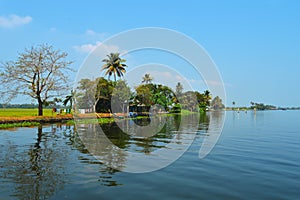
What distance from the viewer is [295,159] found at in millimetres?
13234

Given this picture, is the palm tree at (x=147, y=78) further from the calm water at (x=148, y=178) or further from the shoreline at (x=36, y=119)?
the calm water at (x=148, y=178)

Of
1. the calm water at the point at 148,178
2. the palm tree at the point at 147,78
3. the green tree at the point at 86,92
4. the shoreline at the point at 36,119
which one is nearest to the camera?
the calm water at the point at 148,178

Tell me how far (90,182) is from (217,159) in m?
7.02

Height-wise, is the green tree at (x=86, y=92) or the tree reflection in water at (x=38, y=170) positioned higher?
the green tree at (x=86, y=92)

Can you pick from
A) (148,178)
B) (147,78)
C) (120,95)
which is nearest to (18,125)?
(148,178)

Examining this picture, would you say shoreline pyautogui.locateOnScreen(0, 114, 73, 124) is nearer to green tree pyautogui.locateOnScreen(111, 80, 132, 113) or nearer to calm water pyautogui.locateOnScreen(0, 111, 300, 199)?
green tree pyautogui.locateOnScreen(111, 80, 132, 113)

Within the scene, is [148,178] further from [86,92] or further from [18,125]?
[86,92]

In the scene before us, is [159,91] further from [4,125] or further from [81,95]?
[4,125]

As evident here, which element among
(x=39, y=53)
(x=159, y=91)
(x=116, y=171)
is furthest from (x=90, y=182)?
(x=159, y=91)

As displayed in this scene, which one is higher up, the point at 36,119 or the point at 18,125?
the point at 36,119

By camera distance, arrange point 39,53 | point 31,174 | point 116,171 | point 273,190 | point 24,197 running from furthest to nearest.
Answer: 1. point 39,53
2. point 116,171
3. point 31,174
4. point 273,190
5. point 24,197

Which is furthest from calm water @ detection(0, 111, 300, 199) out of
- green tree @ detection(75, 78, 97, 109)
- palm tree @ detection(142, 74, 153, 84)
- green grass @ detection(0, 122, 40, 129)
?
palm tree @ detection(142, 74, 153, 84)

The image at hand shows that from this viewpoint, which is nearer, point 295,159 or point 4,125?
point 295,159

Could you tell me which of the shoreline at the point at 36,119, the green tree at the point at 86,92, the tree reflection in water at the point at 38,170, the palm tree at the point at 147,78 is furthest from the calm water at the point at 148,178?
the palm tree at the point at 147,78
